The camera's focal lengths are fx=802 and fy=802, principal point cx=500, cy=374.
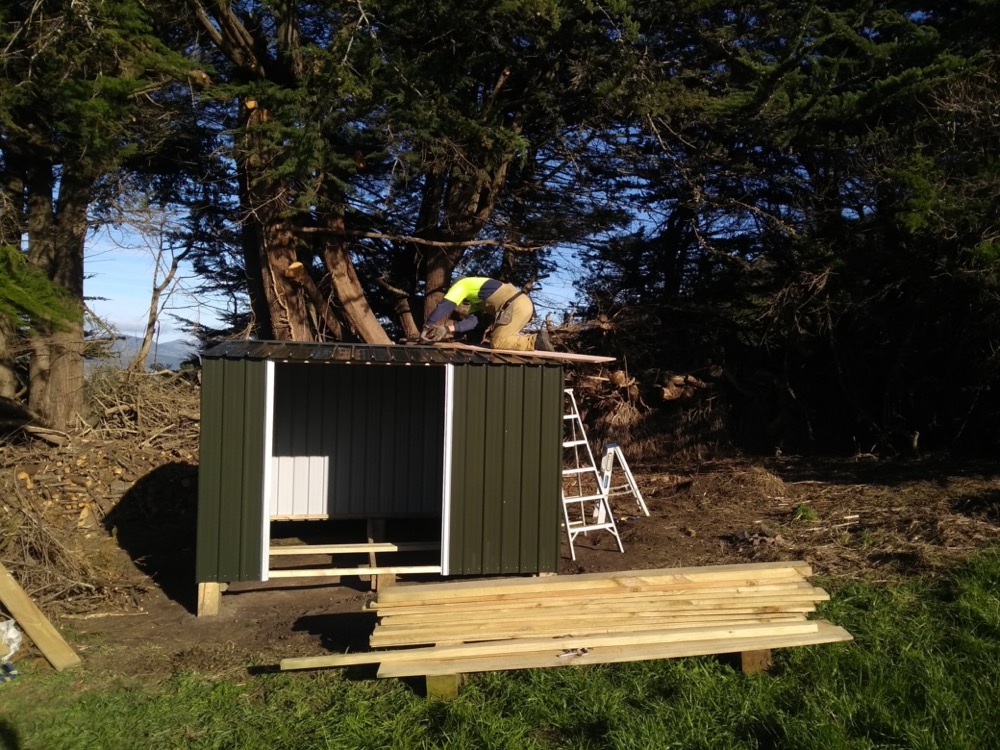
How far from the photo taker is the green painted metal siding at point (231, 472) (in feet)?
22.5

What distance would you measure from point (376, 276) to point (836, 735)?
437 inches

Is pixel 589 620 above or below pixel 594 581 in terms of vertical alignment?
below

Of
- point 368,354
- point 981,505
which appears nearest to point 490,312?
point 368,354

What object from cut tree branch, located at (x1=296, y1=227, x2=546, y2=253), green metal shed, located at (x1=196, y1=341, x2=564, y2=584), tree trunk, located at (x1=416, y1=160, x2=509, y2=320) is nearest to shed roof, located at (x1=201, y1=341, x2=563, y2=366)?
green metal shed, located at (x1=196, y1=341, x2=564, y2=584)

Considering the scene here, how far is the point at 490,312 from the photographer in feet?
28.8

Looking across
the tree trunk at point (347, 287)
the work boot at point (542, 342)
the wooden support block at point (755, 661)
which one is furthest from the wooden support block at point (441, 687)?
the tree trunk at point (347, 287)

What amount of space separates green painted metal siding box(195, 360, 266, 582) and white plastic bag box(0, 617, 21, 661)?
140 centimetres

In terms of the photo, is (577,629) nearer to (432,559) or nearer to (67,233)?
(432,559)

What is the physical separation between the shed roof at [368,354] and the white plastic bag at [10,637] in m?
2.43

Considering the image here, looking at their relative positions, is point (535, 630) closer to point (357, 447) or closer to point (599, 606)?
point (599, 606)

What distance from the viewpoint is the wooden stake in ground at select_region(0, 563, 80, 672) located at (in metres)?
5.66

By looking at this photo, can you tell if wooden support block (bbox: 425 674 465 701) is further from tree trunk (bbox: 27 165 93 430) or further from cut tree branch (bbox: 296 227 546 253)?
tree trunk (bbox: 27 165 93 430)

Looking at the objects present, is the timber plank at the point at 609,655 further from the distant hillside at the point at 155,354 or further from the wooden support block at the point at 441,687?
the distant hillside at the point at 155,354

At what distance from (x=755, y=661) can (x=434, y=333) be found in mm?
4765
